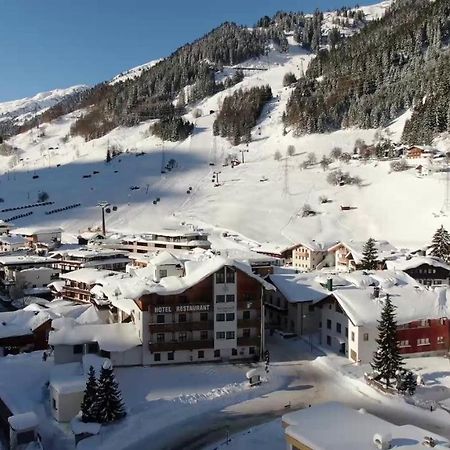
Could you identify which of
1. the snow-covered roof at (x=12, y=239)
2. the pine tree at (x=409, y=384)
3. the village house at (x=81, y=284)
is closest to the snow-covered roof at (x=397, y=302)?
the pine tree at (x=409, y=384)

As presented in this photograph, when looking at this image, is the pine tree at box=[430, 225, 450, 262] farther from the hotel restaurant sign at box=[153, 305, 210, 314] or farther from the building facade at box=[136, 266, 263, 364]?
the hotel restaurant sign at box=[153, 305, 210, 314]

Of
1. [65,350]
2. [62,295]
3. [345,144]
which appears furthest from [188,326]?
[345,144]

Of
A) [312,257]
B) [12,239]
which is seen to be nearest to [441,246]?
[312,257]

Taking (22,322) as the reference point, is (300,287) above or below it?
above

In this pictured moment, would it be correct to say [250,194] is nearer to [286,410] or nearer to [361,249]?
[361,249]

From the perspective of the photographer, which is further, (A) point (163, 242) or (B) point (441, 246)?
(A) point (163, 242)

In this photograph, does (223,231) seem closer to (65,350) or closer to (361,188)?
(361,188)

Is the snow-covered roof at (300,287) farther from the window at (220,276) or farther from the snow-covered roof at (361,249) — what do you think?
the snow-covered roof at (361,249)
